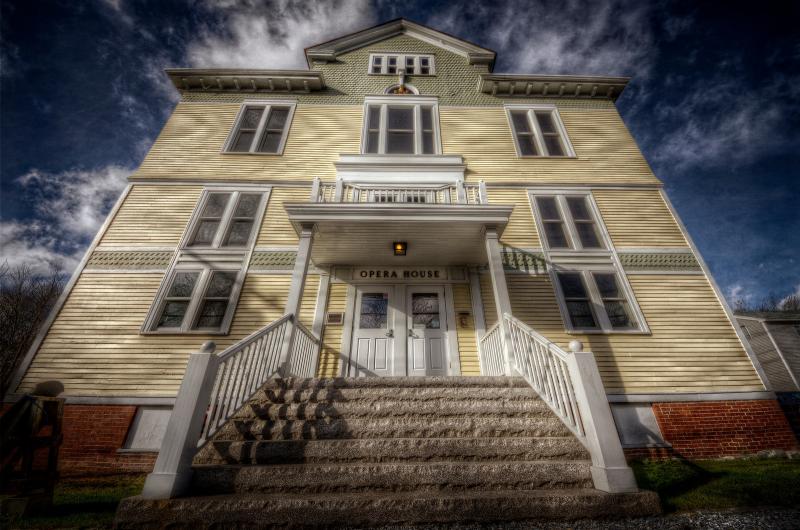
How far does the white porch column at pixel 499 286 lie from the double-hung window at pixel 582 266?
223cm

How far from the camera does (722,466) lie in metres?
5.07

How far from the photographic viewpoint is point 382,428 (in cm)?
365

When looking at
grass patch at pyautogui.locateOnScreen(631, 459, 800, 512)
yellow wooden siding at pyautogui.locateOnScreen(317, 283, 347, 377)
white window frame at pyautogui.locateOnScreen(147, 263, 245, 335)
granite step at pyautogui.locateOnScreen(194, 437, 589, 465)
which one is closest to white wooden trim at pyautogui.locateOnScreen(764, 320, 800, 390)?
grass patch at pyautogui.locateOnScreen(631, 459, 800, 512)

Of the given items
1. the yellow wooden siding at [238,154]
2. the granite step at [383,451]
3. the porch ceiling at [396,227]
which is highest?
the yellow wooden siding at [238,154]

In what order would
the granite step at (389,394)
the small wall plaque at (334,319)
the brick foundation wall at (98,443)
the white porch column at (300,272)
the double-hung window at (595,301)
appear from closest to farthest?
1. the granite step at (389,394)
2. the brick foundation wall at (98,443)
3. the white porch column at (300,272)
4. the double-hung window at (595,301)
5. the small wall plaque at (334,319)

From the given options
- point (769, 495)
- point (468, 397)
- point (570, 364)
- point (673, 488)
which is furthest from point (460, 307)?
point (769, 495)

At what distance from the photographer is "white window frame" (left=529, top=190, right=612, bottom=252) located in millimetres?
7922

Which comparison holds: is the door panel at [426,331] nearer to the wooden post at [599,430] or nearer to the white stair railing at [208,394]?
the white stair railing at [208,394]

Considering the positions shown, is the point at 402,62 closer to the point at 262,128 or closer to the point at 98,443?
the point at 262,128

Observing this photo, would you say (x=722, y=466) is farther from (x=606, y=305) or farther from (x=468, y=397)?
(x=468, y=397)

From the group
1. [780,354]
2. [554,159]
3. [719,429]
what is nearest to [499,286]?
[719,429]

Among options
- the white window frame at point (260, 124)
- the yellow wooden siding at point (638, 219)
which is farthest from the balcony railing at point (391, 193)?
the yellow wooden siding at point (638, 219)

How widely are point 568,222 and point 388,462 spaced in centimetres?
760

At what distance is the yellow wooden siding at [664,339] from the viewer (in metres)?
6.18
